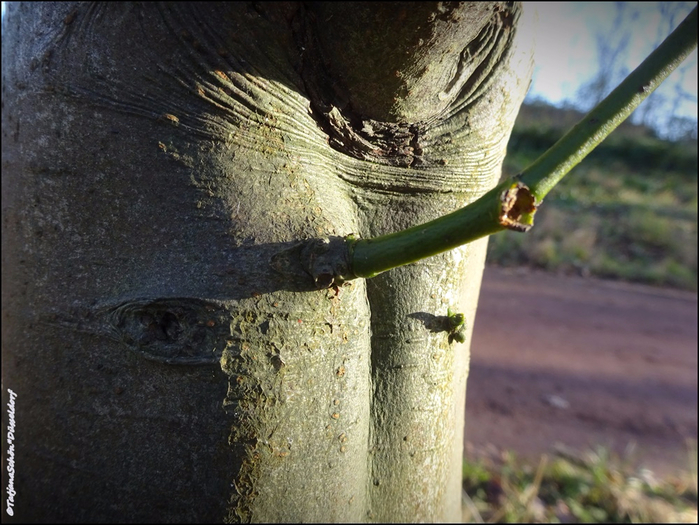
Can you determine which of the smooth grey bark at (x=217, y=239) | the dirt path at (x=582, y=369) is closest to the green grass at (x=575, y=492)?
the dirt path at (x=582, y=369)

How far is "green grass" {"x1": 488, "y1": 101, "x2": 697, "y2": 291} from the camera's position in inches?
325

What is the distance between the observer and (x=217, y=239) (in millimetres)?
909

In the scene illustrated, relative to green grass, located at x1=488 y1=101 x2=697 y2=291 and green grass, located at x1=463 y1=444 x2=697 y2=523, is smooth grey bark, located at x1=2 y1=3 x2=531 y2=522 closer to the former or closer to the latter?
green grass, located at x1=463 y1=444 x2=697 y2=523

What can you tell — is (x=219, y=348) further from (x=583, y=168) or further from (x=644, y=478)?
(x=583, y=168)

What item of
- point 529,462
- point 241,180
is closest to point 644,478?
point 529,462

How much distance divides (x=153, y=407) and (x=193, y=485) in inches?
6.7

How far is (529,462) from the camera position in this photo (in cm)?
336

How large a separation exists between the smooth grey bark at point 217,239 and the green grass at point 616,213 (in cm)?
504

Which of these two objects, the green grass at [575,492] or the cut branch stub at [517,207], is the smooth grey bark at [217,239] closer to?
the cut branch stub at [517,207]

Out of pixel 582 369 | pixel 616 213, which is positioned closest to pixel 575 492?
pixel 582 369

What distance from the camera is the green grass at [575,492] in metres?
2.69

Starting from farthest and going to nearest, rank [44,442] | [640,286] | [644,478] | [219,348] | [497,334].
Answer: [640,286] → [497,334] → [644,478] → [44,442] → [219,348]

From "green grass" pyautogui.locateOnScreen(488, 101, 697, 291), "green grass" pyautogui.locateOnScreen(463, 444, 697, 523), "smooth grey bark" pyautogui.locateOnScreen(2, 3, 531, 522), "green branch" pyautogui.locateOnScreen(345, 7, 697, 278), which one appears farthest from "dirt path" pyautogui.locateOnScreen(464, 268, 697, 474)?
"green branch" pyautogui.locateOnScreen(345, 7, 697, 278)

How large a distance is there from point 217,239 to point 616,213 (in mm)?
10858
